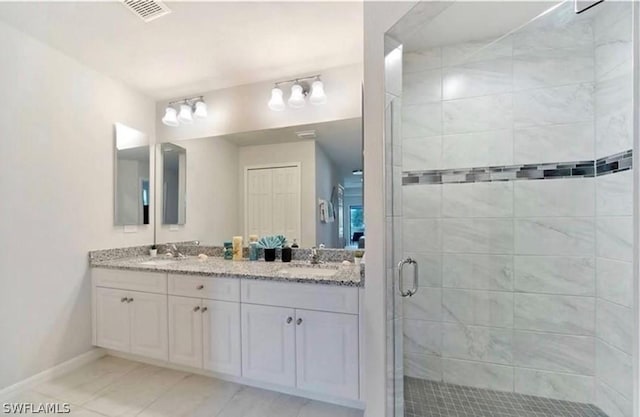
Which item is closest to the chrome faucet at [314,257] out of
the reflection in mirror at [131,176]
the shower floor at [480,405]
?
the shower floor at [480,405]

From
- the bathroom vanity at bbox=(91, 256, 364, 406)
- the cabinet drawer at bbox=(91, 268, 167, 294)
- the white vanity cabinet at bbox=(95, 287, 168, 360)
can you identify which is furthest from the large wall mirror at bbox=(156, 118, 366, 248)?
the white vanity cabinet at bbox=(95, 287, 168, 360)

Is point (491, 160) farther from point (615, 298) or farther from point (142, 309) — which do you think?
point (142, 309)

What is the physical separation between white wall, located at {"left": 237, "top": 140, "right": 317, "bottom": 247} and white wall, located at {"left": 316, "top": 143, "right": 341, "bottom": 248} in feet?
0.12

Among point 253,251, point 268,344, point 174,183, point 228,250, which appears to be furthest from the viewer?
point 174,183

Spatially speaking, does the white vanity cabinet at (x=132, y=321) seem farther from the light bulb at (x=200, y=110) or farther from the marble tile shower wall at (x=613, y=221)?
the marble tile shower wall at (x=613, y=221)

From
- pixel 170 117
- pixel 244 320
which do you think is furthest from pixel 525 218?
pixel 170 117

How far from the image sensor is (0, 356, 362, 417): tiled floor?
5.48ft

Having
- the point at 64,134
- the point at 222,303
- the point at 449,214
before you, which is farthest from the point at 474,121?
the point at 64,134

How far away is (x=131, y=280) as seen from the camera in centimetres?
218

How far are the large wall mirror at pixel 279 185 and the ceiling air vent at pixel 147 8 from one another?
1031 millimetres

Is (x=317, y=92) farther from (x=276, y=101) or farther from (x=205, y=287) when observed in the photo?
(x=205, y=287)

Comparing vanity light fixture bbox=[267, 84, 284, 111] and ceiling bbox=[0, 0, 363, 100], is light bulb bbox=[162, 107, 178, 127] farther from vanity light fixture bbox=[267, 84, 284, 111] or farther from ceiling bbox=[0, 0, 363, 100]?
vanity light fixture bbox=[267, 84, 284, 111]

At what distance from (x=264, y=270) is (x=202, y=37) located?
1668 millimetres

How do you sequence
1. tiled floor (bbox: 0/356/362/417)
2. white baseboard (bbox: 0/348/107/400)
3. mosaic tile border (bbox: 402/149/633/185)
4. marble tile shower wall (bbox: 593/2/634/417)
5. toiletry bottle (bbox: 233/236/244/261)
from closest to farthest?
1. marble tile shower wall (bbox: 593/2/634/417)
2. mosaic tile border (bbox: 402/149/633/185)
3. tiled floor (bbox: 0/356/362/417)
4. white baseboard (bbox: 0/348/107/400)
5. toiletry bottle (bbox: 233/236/244/261)
